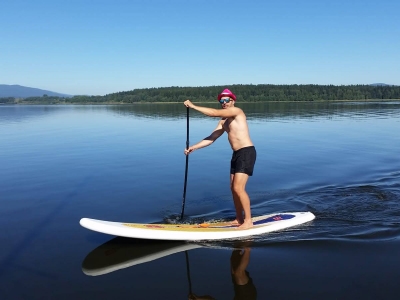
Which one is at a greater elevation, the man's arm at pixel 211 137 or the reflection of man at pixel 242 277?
the man's arm at pixel 211 137

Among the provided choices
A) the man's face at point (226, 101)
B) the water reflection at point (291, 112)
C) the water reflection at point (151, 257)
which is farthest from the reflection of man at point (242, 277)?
the water reflection at point (291, 112)

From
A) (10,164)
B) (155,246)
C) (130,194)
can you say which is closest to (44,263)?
(155,246)

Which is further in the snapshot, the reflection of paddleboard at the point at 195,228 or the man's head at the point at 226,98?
the man's head at the point at 226,98

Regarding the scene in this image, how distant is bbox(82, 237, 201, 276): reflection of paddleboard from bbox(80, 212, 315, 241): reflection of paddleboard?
22 centimetres

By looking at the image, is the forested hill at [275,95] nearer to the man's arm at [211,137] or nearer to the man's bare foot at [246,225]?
the man's arm at [211,137]

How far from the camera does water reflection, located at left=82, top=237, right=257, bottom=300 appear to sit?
16.9 feet

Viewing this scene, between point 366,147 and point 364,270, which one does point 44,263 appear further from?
point 366,147

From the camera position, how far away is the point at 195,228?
278 inches

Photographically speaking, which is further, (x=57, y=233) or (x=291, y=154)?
(x=291, y=154)

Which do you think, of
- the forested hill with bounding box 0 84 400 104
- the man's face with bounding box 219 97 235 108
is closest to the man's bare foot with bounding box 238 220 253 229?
the man's face with bounding box 219 97 235 108

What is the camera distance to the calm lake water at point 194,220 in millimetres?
5203

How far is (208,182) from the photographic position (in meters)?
12.0

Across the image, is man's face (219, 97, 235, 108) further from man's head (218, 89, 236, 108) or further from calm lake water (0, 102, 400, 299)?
calm lake water (0, 102, 400, 299)

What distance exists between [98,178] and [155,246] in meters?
6.54
